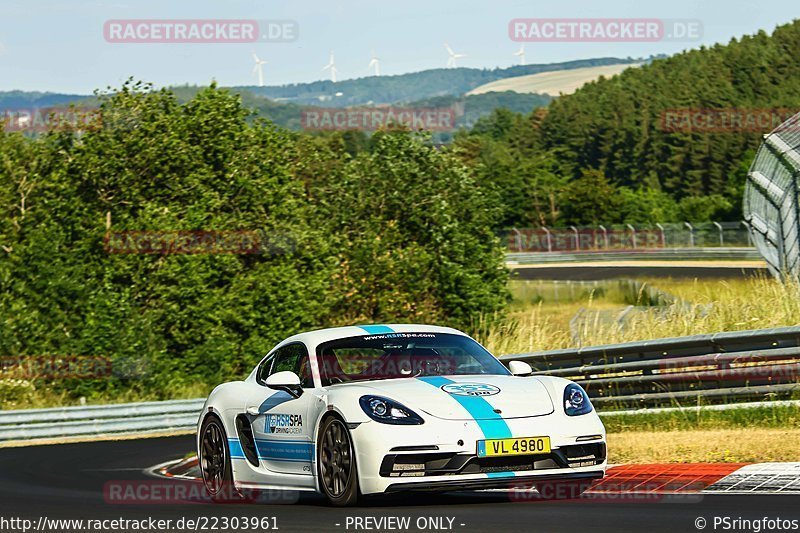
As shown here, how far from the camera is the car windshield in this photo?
936 cm

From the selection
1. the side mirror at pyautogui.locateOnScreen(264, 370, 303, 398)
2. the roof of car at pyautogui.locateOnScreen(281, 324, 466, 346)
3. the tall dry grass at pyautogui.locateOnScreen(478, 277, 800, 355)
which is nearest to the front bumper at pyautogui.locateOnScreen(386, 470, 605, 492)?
the side mirror at pyautogui.locateOnScreen(264, 370, 303, 398)

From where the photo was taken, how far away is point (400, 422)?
820cm

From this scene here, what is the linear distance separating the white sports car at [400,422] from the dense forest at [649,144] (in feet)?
298

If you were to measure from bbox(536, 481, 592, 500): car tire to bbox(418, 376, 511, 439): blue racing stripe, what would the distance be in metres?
0.58

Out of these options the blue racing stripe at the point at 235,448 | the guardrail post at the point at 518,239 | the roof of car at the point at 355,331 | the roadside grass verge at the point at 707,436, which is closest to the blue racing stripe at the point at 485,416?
the roof of car at the point at 355,331

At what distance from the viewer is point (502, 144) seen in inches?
6619

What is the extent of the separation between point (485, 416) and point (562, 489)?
1.17 m

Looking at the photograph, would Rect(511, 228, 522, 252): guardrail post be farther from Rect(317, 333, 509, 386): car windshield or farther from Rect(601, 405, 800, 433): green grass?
Rect(317, 333, 509, 386): car windshield

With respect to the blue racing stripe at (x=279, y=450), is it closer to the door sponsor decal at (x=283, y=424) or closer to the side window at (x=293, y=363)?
the door sponsor decal at (x=283, y=424)

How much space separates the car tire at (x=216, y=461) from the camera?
10117mm

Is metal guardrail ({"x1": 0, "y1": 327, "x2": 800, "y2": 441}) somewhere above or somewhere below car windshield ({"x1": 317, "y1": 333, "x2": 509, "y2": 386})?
below

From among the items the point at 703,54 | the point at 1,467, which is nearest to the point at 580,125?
the point at 703,54

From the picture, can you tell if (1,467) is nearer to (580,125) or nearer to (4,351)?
(4,351)

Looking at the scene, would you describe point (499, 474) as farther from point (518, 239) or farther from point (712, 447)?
point (518, 239)
